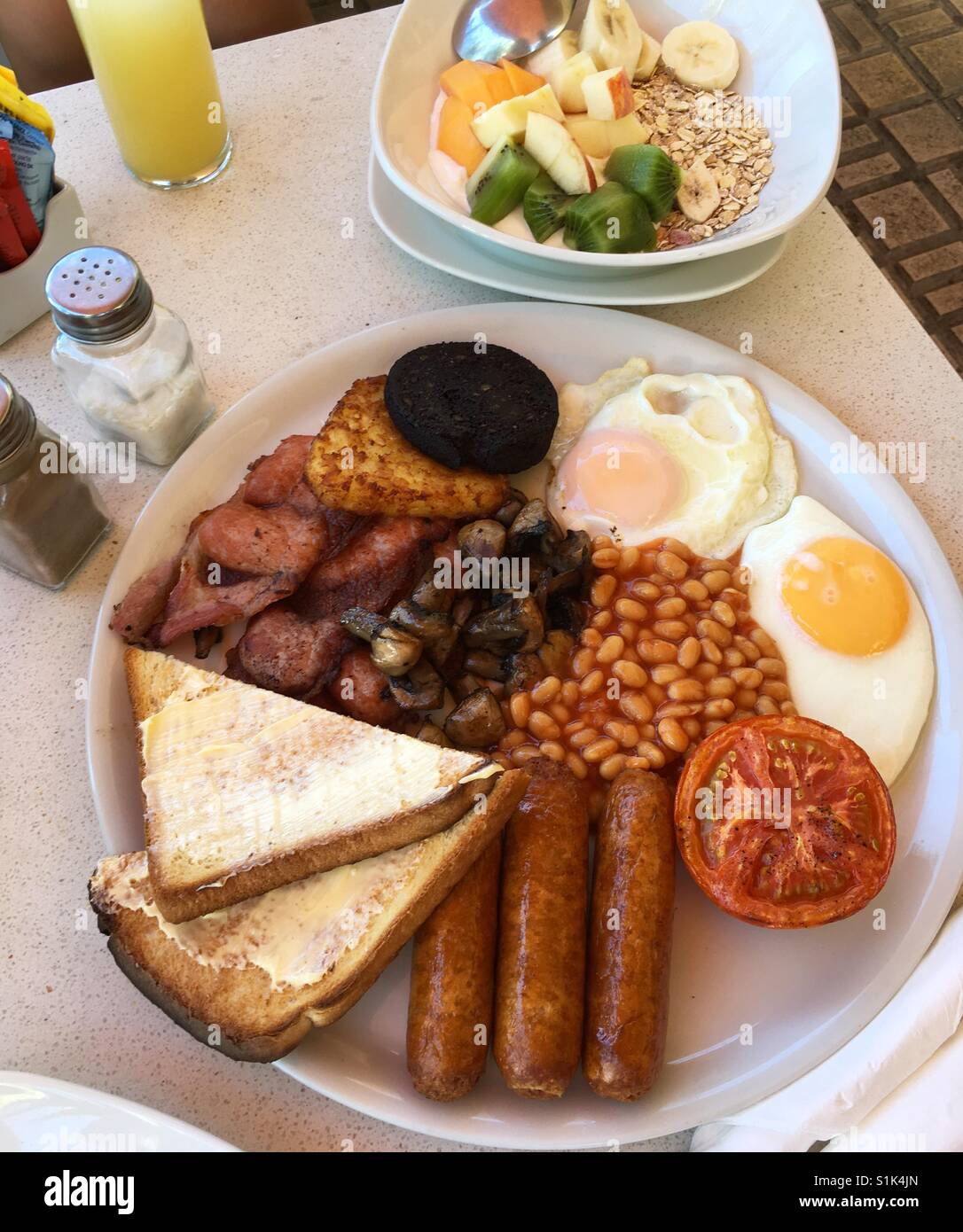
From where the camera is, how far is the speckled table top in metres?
1.50

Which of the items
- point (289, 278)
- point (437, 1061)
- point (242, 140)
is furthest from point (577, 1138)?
point (242, 140)

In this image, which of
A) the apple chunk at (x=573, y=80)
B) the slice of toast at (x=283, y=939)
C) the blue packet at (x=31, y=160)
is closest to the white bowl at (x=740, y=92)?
the apple chunk at (x=573, y=80)

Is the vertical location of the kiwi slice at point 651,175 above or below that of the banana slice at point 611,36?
below

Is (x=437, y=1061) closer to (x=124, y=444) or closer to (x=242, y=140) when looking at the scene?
(x=124, y=444)

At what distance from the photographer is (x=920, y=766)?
1.72m

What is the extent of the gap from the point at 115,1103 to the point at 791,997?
3.49ft

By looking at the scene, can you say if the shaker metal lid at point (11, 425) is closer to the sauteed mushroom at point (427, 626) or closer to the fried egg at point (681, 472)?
the sauteed mushroom at point (427, 626)

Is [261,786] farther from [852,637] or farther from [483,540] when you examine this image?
[852,637]

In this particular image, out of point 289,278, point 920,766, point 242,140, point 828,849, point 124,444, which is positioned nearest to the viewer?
point 828,849

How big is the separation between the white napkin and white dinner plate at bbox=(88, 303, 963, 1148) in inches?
2.7

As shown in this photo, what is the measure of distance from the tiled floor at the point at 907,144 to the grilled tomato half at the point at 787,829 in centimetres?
214

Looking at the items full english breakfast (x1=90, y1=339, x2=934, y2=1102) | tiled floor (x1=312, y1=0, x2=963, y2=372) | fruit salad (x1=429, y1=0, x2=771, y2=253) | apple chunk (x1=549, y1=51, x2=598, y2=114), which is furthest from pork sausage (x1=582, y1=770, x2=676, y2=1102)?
tiled floor (x1=312, y1=0, x2=963, y2=372)

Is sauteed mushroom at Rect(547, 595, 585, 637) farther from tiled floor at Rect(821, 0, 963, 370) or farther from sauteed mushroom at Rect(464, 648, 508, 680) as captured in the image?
tiled floor at Rect(821, 0, 963, 370)

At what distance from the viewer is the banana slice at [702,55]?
92.7 inches
